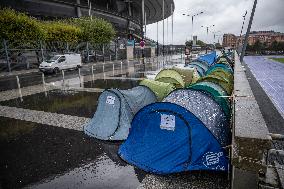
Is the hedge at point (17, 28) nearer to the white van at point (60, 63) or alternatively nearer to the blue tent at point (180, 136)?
the white van at point (60, 63)

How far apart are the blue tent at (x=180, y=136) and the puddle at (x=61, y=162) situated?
1.80 feet

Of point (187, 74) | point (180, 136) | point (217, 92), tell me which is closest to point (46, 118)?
point (180, 136)

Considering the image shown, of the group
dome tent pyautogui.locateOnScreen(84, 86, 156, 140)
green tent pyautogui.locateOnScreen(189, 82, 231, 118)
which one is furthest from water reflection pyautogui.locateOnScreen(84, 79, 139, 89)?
green tent pyautogui.locateOnScreen(189, 82, 231, 118)

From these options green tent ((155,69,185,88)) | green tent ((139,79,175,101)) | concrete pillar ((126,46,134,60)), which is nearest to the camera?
green tent ((139,79,175,101))

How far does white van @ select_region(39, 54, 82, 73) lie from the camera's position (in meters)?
27.8

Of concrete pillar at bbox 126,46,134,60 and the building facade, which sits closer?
the building facade

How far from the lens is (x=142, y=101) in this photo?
9039 mm

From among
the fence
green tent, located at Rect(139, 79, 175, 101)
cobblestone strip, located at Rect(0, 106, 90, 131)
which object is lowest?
cobblestone strip, located at Rect(0, 106, 90, 131)

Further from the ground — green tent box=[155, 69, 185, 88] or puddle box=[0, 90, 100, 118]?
green tent box=[155, 69, 185, 88]

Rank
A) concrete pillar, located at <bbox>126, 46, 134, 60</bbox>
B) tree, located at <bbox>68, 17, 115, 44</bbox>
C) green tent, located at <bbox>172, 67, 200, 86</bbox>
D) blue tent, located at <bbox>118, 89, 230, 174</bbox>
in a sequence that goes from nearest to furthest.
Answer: blue tent, located at <bbox>118, 89, 230, 174</bbox> < green tent, located at <bbox>172, 67, 200, 86</bbox> < tree, located at <bbox>68, 17, 115, 44</bbox> < concrete pillar, located at <bbox>126, 46, 134, 60</bbox>

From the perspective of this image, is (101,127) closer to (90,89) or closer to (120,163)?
(120,163)

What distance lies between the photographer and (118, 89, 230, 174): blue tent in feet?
19.0

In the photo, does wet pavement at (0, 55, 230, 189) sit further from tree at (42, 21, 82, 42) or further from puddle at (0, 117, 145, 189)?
tree at (42, 21, 82, 42)

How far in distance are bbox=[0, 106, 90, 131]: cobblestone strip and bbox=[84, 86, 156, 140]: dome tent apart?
1.10 m
